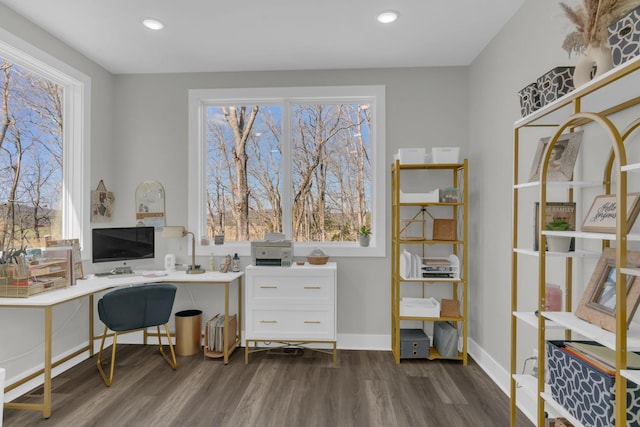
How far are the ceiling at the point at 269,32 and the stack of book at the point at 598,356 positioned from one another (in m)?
2.24

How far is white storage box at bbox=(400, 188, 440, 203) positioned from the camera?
3.00 m

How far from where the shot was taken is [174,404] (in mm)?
2408

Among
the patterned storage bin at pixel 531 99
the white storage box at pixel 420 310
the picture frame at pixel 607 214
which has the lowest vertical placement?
the white storage box at pixel 420 310

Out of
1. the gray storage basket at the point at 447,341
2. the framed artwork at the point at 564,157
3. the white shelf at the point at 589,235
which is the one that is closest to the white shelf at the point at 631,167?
the white shelf at the point at 589,235

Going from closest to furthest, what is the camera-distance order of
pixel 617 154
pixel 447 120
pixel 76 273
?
pixel 617 154
pixel 76 273
pixel 447 120

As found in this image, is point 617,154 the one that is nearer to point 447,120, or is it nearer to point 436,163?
point 436,163

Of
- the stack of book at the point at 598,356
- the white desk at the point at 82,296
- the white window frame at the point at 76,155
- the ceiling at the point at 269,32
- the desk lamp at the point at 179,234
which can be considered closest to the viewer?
→ the stack of book at the point at 598,356

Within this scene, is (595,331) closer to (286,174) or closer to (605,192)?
(605,192)

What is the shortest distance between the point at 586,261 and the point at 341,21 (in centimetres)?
228

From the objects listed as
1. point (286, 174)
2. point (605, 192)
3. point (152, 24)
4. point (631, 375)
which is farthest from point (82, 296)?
point (605, 192)

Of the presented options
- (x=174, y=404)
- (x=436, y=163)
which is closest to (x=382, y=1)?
(x=436, y=163)

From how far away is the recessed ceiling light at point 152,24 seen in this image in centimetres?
263

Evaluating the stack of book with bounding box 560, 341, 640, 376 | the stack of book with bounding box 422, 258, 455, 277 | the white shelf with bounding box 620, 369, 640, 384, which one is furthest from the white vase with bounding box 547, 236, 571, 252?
the stack of book with bounding box 422, 258, 455, 277

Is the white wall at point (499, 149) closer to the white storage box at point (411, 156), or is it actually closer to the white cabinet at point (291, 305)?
the white storage box at point (411, 156)
